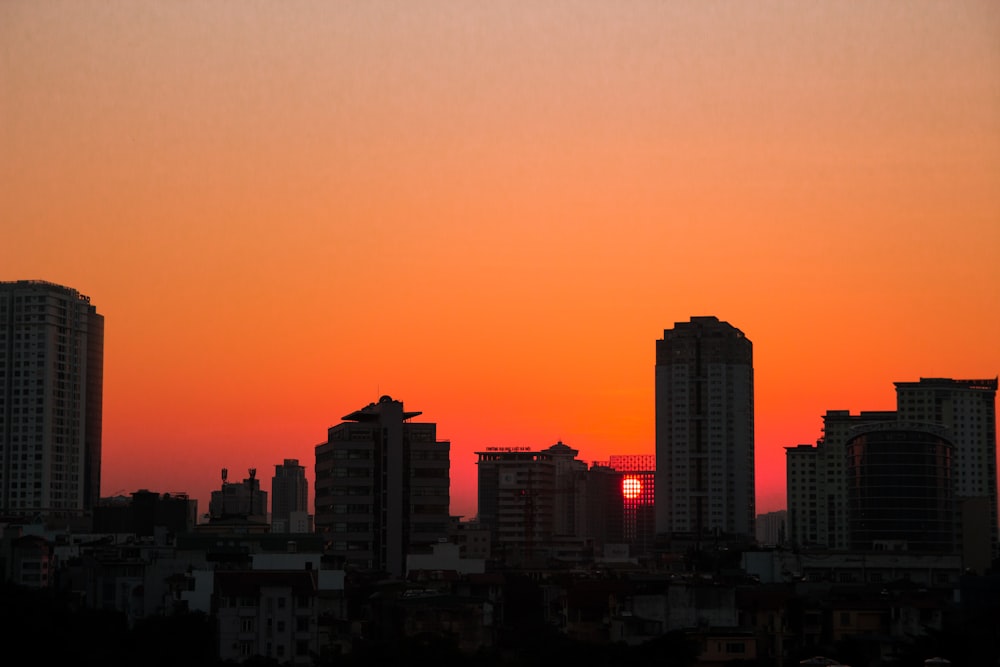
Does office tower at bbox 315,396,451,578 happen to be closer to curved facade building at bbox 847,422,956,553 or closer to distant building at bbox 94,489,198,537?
distant building at bbox 94,489,198,537

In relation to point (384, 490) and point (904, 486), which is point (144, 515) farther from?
point (904, 486)

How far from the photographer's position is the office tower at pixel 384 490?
424ft

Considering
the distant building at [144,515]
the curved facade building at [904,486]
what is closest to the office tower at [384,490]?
the distant building at [144,515]

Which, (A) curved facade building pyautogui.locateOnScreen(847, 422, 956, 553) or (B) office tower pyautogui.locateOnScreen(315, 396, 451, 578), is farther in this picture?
(A) curved facade building pyautogui.locateOnScreen(847, 422, 956, 553)

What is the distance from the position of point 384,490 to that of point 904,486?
2596 inches

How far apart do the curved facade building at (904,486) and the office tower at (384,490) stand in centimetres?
5763

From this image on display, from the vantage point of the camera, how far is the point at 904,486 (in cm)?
17500

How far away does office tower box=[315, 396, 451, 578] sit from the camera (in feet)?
424

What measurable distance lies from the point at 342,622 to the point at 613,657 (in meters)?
18.7

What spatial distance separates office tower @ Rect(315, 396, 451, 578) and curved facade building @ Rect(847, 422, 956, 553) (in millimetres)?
57626

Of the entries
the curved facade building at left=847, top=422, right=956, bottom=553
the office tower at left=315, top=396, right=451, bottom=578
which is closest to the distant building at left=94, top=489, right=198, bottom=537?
the office tower at left=315, top=396, right=451, bottom=578

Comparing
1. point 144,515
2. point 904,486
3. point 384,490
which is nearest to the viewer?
point 384,490

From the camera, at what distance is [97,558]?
4609 inches

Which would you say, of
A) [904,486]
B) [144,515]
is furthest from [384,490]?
[904,486]
